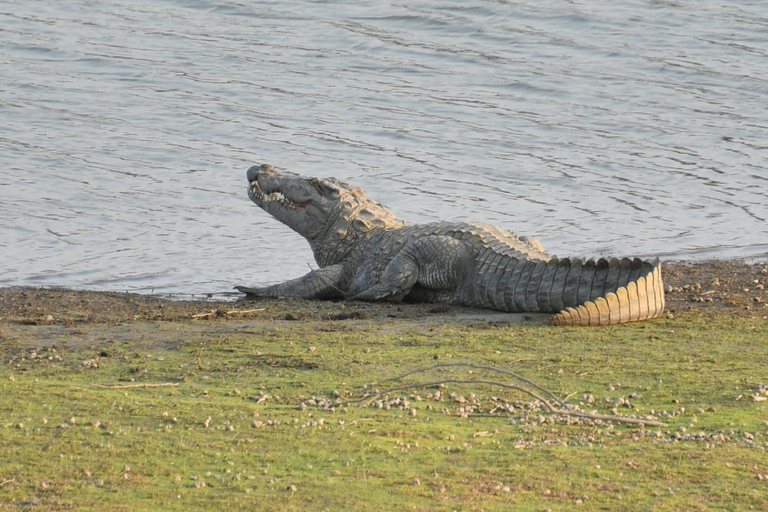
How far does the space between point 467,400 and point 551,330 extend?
180 centimetres

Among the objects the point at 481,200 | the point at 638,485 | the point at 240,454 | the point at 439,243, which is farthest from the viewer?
the point at 481,200

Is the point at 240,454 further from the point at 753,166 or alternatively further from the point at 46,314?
the point at 753,166

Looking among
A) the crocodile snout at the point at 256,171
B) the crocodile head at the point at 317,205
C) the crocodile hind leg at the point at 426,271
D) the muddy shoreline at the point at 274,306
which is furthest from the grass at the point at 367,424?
the crocodile snout at the point at 256,171

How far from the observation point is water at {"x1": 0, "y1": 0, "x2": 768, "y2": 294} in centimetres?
1059

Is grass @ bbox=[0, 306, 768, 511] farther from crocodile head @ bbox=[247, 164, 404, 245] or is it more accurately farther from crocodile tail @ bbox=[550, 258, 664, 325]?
crocodile head @ bbox=[247, 164, 404, 245]

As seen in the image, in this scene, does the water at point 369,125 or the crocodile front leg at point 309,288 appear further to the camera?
the water at point 369,125

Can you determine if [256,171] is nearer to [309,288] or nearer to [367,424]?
[309,288]

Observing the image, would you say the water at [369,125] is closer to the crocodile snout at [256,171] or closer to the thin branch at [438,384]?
the crocodile snout at [256,171]

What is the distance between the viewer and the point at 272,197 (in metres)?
9.41

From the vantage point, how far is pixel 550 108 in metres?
15.8

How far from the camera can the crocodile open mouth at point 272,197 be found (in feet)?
30.6

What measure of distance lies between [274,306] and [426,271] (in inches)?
42.9

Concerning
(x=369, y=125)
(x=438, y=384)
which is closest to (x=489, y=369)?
(x=438, y=384)

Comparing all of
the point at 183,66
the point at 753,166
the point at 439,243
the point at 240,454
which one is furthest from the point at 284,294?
the point at 183,66
